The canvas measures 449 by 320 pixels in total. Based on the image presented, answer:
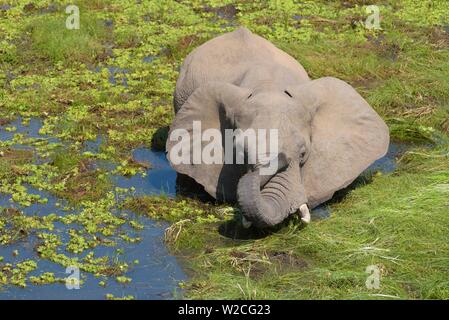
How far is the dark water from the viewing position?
31.3 ft

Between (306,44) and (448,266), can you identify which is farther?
(306,44)

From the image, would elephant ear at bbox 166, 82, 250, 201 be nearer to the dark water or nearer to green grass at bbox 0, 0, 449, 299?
green grass at bbox 0, 0, 449, 299

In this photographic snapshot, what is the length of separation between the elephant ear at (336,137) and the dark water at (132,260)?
1.43 m

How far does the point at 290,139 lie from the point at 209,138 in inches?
41.0

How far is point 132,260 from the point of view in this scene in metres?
10.2

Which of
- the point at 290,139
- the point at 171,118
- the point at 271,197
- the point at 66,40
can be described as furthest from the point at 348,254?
the point at 66,40

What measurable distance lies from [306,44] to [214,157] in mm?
4804

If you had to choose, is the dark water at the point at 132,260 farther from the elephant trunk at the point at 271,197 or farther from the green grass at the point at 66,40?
the green grass at the point at 66,40

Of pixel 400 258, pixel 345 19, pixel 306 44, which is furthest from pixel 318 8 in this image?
pixel 400 258

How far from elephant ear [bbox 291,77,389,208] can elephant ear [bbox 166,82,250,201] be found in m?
0.63

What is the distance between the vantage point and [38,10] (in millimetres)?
16875

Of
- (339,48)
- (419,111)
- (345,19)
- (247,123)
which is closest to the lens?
(247,123)

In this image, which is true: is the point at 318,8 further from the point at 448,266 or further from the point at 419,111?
the point at 448,266

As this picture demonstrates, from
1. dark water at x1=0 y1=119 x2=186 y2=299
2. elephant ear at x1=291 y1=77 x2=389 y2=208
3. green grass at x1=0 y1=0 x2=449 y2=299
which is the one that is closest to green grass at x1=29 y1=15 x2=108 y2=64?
green grass at x1=0 y1=0 x2=449 y2=299
